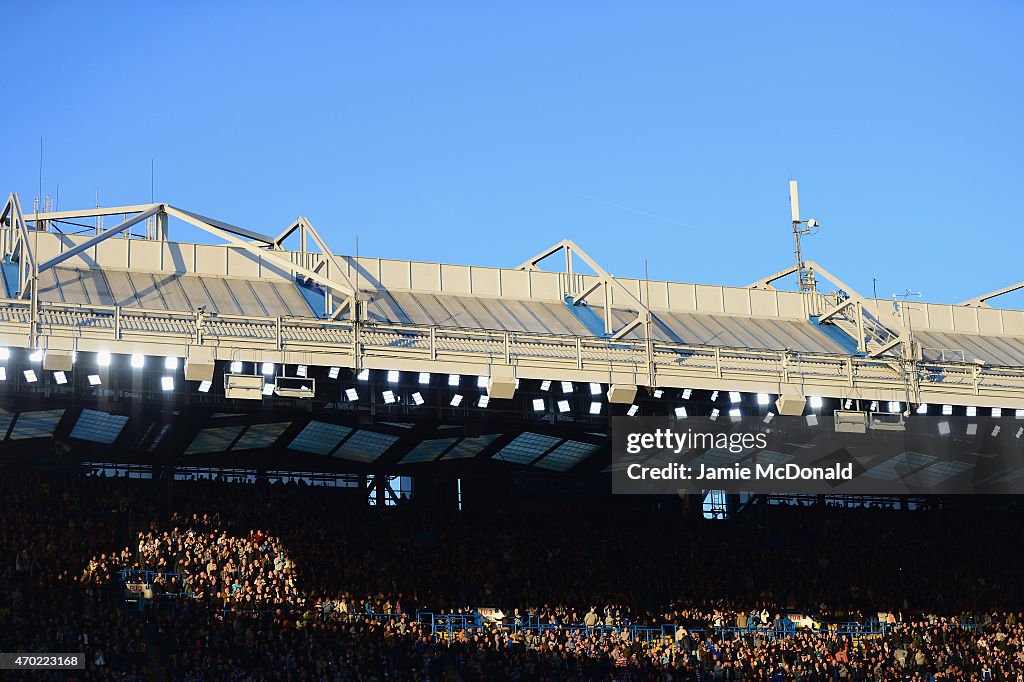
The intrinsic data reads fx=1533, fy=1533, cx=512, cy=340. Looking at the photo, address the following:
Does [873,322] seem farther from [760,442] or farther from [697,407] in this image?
Answer: [697,407]

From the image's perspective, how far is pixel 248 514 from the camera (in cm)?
4456

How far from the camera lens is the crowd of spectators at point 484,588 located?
39.3 meters

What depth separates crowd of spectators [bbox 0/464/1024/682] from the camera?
39312 millimetres

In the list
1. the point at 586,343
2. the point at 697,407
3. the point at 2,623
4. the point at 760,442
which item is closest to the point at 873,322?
the point at 760,442

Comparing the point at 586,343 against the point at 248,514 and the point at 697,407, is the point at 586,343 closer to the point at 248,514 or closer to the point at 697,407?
the point at 697,407

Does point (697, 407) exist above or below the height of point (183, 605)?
above

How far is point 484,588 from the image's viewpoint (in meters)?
46.0

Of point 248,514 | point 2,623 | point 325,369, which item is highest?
point 325,369

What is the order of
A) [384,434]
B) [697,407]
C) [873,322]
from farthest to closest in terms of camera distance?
1. [873,322]
2. [384,434]
3. [697,407]

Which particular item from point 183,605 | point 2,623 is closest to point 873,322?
point 183,605

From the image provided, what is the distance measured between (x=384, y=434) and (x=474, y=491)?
608cm

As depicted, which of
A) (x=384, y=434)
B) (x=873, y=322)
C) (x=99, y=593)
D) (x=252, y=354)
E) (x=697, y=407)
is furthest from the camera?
(x=873, y=322)

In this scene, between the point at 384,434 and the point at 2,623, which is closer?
the point at 2,623

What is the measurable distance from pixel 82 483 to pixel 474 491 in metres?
12.6
